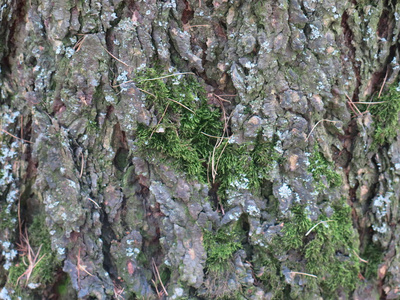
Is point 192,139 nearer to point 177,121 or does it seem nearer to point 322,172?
point 177,121

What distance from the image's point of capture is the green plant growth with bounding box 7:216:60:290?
182cm

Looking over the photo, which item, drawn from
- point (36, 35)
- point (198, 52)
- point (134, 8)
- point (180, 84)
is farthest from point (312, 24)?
point (36, 35)

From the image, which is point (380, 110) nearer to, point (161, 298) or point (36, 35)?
point (161, 298)

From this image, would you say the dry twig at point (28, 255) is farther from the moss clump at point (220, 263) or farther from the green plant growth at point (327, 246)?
the green plant growth at point (327, 246)

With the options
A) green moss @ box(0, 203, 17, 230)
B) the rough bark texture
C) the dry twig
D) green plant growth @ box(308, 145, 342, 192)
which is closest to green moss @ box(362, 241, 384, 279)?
the rough bark texture

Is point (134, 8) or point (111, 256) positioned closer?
point (134, 8)

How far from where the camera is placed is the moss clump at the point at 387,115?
5.86ft

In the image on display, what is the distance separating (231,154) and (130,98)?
0.57 m

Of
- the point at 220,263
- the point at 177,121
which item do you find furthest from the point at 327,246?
the point at 177,121

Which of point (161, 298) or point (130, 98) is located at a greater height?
point (130, 98)

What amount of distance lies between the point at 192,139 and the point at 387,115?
108 cm

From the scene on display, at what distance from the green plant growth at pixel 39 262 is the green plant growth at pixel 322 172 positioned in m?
1.46

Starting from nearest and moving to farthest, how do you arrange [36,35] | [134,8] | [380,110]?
[134,8] → [36,35] → [380,110]

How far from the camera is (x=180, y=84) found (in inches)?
64.3
